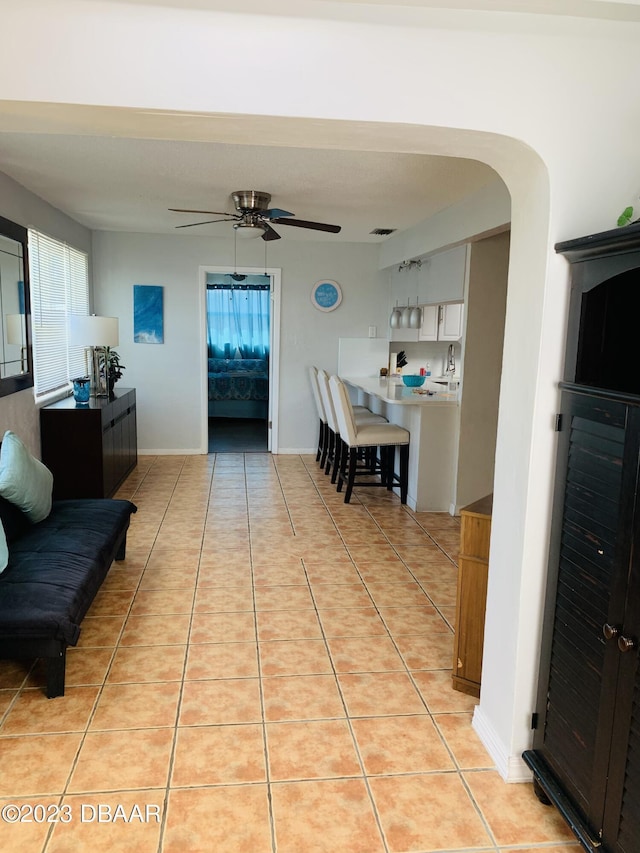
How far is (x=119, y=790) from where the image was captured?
6.61 feet

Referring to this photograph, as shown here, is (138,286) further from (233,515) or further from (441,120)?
(441,120)

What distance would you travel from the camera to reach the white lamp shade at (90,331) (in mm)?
5172

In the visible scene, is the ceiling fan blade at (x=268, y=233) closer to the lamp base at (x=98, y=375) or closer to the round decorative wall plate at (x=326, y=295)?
the lamp base at (x=98, y=375)

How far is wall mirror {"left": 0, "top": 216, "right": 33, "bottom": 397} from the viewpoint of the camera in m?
3.91

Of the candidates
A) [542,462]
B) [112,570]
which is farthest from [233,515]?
[542,462]

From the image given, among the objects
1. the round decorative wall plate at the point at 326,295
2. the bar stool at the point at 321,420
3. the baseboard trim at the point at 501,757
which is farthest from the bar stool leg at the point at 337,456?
the baseboard trim at the point at 501,757

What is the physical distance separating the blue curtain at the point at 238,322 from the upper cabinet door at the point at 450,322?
13.9ft

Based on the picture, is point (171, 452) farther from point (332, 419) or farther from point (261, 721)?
point (261, 721)

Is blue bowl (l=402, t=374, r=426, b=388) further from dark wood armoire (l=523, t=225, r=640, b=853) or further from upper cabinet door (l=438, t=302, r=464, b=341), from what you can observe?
dark wood armoire (l=523, t=225, r=640, b=853)

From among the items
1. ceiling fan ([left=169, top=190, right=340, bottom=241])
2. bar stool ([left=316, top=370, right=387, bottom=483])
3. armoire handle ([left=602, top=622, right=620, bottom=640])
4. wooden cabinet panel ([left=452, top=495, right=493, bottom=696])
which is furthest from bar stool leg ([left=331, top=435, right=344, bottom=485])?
armoire handle ([left=602, top=622, right=620, bottom=640])

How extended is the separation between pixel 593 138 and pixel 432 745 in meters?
2.07

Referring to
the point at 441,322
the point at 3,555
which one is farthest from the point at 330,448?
the point at 3,555

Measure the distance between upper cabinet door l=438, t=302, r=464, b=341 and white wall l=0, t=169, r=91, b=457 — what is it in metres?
3.36

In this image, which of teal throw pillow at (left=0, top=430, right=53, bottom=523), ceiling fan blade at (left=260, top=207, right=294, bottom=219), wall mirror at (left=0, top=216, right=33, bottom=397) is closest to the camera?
teal throw pillow at (left=0, top=430, right=53, bottom=523)
